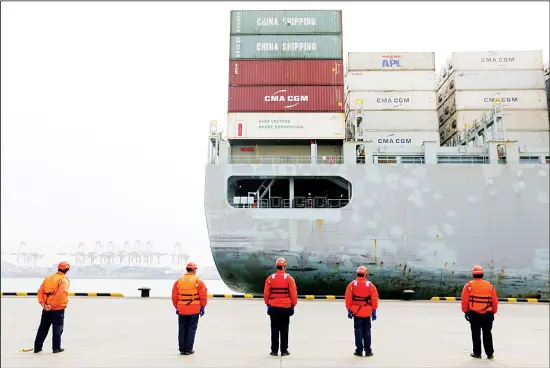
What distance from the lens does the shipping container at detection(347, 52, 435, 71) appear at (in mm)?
23953

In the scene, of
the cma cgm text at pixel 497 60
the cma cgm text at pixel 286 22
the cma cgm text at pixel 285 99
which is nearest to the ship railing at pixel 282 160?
the cma cgm text at pixel 285 99

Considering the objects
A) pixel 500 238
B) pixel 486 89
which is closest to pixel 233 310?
pixel 500 238

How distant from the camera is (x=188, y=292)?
6.19 m

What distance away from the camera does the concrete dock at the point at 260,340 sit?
5684 millimetres

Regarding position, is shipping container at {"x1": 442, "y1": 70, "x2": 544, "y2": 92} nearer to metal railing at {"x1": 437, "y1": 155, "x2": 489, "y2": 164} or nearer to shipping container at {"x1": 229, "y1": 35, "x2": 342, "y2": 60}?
metal railing at {"x1": 437, "y1": 155, "x2": 489, "y2": 164}

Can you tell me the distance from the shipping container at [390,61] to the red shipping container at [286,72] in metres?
3.60

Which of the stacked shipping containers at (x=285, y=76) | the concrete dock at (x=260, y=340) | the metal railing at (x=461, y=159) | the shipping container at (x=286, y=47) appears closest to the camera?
the concrete dock at (x=260, y=340)

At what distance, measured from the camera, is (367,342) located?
613 cm

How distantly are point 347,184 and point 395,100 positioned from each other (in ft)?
23.1

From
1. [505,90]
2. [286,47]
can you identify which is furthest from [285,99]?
[505,90]

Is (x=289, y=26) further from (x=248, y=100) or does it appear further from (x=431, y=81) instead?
(x=431, y=81)

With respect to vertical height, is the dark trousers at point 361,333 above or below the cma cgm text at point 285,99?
below

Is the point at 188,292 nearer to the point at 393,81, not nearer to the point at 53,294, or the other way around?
the point at 53,294

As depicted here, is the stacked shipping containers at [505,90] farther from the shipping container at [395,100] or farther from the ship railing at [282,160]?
the ship railing at [282,160]
